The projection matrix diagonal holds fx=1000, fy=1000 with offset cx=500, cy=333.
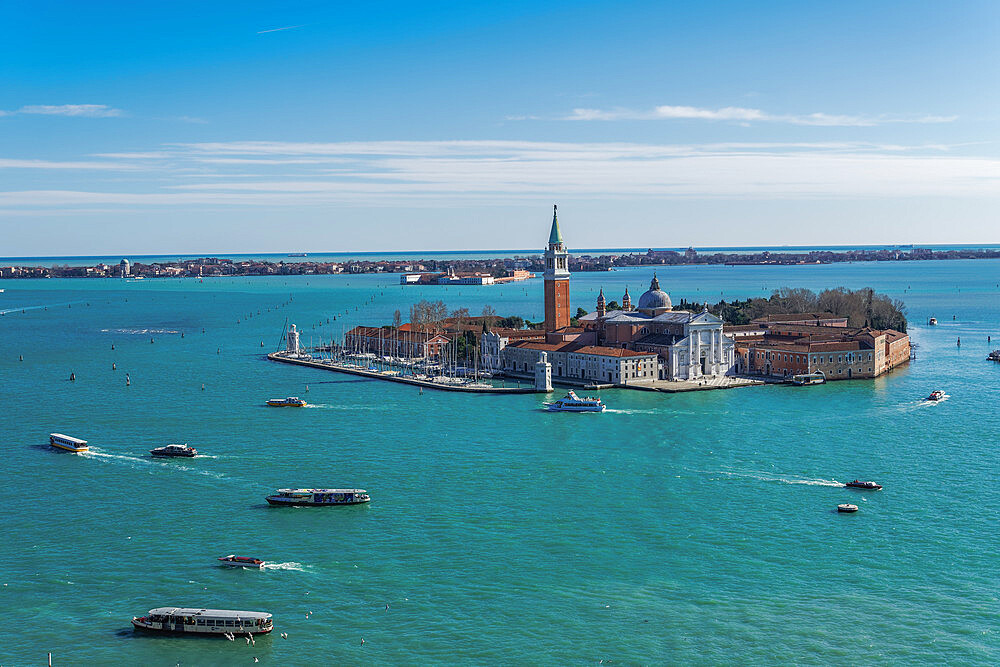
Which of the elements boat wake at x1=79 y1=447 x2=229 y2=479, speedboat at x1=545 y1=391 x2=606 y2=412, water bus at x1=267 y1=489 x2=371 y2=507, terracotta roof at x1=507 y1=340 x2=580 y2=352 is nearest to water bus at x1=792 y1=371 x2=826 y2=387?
terracotta roof at x1=507 y1=340 x2=580 y2=352

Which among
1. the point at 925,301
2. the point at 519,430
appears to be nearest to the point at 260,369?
the point at 519,430

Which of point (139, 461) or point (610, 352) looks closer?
point (139, 461)

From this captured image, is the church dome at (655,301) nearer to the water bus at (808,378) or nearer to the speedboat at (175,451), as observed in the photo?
the water bus at (808,378)

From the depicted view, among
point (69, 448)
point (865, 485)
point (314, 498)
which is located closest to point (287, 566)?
point (314, 498)

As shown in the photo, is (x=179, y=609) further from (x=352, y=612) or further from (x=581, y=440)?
(x=581, y=440)

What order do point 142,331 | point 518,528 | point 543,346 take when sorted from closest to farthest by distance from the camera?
point 518,528 < point 543,346 < point 142,331

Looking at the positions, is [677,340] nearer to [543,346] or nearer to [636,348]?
[636,348]

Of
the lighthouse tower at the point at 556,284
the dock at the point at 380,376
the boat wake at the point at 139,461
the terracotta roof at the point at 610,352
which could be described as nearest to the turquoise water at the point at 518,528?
the boat wake at the point at 139,461
